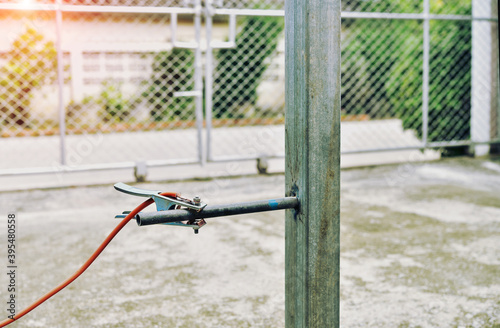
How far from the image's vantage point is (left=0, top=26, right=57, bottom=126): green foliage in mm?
8977

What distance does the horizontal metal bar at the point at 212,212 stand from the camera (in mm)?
1188

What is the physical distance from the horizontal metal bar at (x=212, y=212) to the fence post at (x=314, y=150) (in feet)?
0.18

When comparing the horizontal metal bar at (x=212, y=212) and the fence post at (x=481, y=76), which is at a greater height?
the fence post at (x=481, y=76)

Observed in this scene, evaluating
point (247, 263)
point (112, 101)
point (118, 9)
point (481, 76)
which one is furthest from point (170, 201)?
point (112, 101)

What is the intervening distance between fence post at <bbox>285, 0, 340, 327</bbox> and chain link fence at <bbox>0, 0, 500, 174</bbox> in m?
3.85

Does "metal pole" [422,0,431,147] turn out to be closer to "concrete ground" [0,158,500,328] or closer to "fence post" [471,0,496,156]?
"fence post" [471,0,496,156]

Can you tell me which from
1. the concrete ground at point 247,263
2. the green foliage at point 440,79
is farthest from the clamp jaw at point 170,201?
the green foliage at point 440,79

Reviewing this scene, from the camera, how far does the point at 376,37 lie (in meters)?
10.3

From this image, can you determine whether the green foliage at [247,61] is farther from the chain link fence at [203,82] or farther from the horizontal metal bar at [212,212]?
the horizontal metal bar at [212,212]

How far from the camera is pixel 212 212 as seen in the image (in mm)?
1250

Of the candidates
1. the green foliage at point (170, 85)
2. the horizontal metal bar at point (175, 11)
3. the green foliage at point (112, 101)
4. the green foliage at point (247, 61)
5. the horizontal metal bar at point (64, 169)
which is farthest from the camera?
the green foliage at point (247, 61)

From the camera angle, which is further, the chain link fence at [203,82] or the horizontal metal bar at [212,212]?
the chain link fence at [203,82]

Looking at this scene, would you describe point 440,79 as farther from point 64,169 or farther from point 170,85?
point 170,85

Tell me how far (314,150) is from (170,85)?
906 cm
